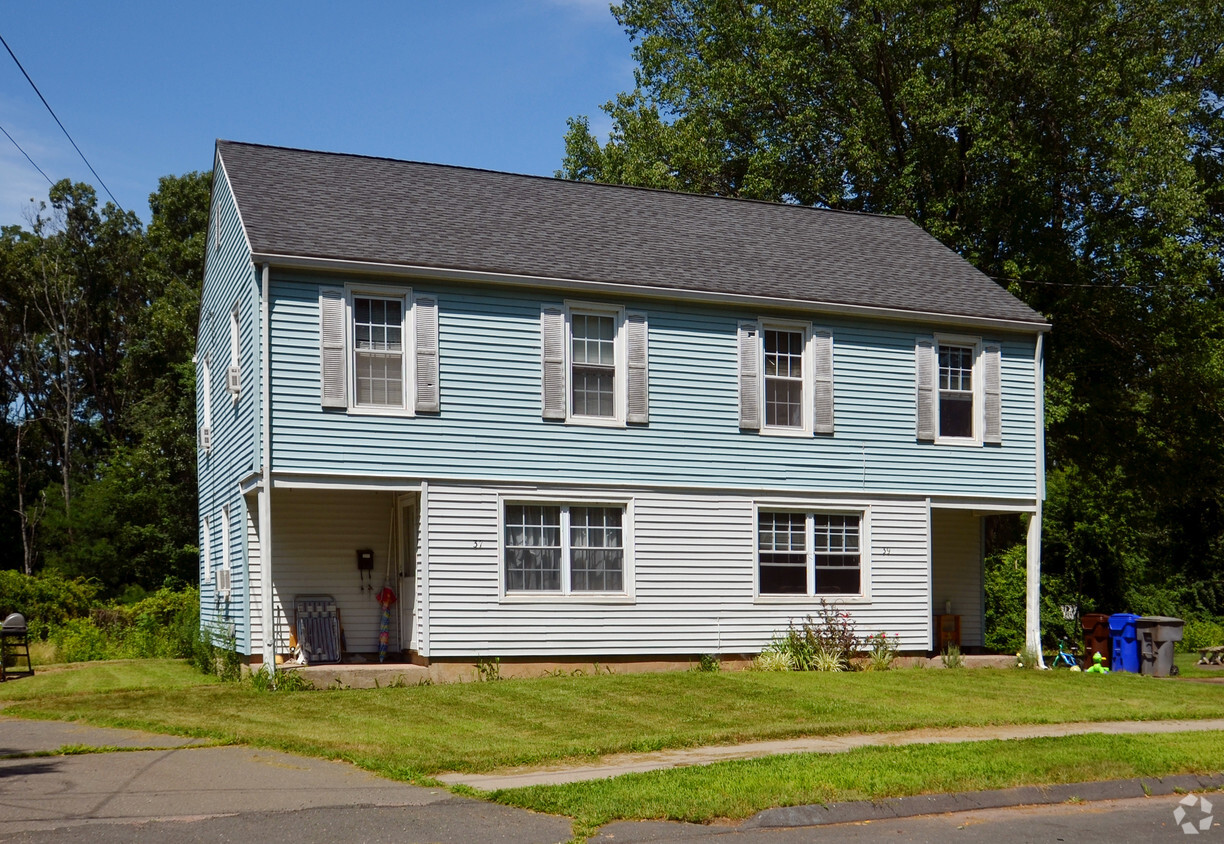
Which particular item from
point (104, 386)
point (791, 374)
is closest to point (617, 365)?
point (791, 374)

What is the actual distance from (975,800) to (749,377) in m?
10.6

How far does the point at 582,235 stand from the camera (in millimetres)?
20422

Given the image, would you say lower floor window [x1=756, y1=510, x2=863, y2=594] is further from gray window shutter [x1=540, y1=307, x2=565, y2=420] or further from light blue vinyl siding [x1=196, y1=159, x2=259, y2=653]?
light blue vinyl siding [x1=196, y1=159, x2=259, y2=653]

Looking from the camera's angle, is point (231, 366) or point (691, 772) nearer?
point (691, 772)

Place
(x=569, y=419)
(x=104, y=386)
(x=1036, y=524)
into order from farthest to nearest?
(x=104, y=386)
(x=1036, y=524)
(x=569, y=419)

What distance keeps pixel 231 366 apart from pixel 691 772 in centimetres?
1157

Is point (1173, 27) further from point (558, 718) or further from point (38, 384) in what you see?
point (38, 384)

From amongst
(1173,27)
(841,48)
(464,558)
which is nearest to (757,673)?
(464,558)

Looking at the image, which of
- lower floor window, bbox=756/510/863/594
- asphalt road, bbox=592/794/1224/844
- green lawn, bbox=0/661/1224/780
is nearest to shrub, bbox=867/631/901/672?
lower floor window, bbox=756/510/863/594

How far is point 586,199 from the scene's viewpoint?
22281 mm

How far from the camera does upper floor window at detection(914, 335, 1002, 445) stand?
21.0m

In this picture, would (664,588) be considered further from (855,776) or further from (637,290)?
(855,776)

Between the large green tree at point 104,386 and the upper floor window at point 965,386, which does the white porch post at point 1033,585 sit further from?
the large green tree at point 104,386

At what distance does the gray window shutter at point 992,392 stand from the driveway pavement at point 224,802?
45.4ft
